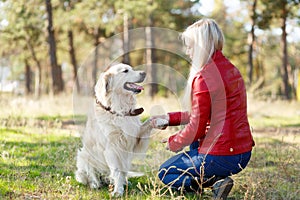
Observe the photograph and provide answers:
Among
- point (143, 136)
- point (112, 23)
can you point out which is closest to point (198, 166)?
point (143, 136)

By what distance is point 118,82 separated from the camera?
413 cm

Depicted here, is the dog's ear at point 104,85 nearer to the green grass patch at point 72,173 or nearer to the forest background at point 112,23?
the green grass patch at point 72,173

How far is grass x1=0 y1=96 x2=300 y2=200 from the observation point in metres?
3.57

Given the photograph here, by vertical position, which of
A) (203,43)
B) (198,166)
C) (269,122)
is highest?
(203,43)

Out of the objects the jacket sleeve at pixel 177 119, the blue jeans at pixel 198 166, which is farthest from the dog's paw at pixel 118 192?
the jacket sleeve at pixel 177 119

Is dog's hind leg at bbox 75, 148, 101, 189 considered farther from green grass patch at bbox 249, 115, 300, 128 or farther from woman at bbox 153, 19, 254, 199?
green grass patch at bbox 249, 115, 300, 128

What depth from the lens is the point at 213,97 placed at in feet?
10.6

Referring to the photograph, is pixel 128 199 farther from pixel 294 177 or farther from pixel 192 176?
pixel 294 177

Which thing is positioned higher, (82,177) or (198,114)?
(198,114)

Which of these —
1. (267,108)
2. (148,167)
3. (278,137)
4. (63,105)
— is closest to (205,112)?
(148,167)

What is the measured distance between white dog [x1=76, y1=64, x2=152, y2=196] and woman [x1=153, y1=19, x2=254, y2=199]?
0.66 meters

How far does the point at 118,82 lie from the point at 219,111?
1307 mm

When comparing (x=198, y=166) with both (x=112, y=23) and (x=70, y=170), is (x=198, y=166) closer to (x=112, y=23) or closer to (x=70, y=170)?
(x=70, y=170)

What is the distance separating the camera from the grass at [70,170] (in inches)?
140
